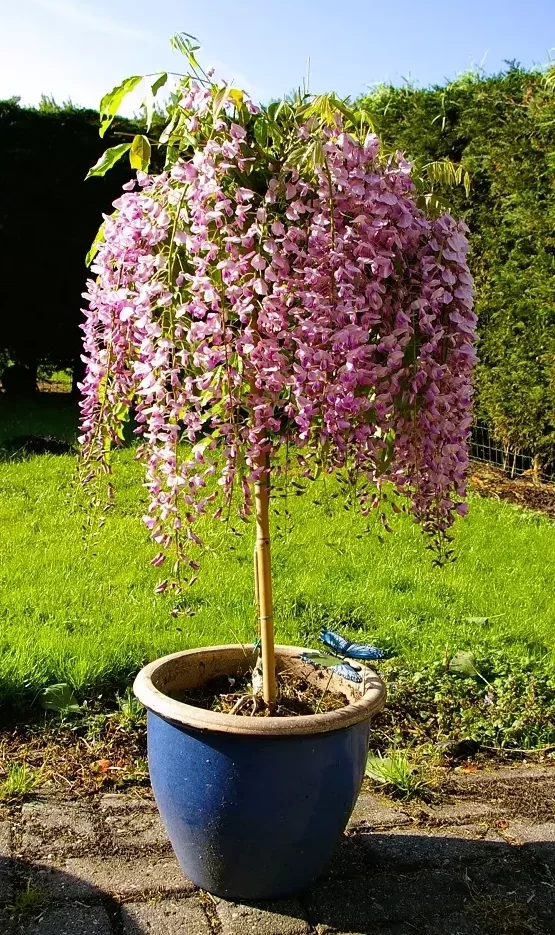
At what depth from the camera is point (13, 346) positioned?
1025cm

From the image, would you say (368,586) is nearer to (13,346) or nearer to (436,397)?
(436,397)

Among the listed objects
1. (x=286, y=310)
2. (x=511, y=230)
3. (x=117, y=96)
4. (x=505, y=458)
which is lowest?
(x=505, y=458)

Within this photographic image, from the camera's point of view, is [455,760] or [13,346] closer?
[455,760]

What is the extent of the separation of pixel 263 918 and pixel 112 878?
42cm

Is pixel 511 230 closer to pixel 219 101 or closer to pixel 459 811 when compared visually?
pixel 459 811

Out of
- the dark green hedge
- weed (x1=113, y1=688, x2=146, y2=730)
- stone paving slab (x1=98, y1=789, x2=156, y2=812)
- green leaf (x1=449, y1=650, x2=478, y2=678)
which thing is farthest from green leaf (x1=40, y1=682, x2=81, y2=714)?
the dark green hedge

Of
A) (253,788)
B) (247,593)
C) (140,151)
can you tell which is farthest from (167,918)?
(247,593)

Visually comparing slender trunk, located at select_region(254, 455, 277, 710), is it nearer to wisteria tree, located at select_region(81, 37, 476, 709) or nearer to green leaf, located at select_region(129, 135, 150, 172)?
wisteria tree, located at select_region(81, 37, 476, 709)

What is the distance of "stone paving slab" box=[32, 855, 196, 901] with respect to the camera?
7.30 ft

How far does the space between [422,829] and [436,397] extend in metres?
1.43

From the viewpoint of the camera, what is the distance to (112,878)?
2.29 metres

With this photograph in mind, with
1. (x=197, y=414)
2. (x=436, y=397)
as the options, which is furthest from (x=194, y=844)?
(x=436, y=397)

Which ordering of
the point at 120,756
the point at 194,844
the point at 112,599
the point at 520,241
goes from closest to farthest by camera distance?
the point at 194,844
the point at 120,756
the point at 112,599
the point at 520,241

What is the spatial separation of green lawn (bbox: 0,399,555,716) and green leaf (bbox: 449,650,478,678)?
3.6 inches
